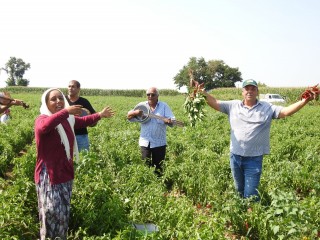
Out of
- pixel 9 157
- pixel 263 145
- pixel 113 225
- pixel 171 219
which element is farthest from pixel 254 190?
pixel 9 157

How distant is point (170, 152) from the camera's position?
319 inches

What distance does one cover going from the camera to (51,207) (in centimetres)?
328

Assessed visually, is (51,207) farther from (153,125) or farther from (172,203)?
(153,125)

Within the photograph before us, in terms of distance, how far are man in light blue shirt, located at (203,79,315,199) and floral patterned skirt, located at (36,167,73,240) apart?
2.22 meters

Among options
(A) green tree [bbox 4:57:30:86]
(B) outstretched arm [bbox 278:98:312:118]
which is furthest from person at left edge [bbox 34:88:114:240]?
(A) green tree [bbox 4:57:30:86]

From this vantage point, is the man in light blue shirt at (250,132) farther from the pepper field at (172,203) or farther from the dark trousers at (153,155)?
the dark trousers at (153,155)

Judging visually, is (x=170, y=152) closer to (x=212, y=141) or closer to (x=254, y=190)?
(x=212, y=141)

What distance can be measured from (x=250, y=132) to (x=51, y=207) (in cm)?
248

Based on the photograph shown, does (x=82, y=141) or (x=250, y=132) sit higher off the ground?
(x=250, y=132)

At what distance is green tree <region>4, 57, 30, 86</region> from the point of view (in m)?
97.9

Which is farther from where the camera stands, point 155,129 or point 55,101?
point 155,129

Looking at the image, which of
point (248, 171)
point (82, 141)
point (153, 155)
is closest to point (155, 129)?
point (153, 155)

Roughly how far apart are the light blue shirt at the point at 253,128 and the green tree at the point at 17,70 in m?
103

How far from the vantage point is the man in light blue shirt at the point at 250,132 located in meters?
4.05
